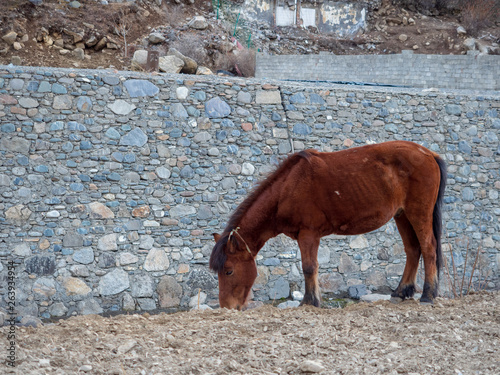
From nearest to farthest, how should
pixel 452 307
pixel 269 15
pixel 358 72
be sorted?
pixel 452 307 < pixel 358 72 < pixel 269 15

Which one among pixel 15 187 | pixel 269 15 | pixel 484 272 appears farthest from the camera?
pixel 269 15

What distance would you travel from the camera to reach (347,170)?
5.30 m

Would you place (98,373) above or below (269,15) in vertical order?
below

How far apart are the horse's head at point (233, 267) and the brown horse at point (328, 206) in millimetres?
10

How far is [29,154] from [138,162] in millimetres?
1560

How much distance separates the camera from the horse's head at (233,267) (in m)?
4.98

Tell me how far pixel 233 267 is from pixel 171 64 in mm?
7901

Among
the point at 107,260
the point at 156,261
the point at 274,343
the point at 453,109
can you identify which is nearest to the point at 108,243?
the point at 107,260

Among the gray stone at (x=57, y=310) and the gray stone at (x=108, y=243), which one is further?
the gray stone at (x=108, y=243)

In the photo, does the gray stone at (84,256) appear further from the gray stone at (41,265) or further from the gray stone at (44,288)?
the gray stone at (44,288)

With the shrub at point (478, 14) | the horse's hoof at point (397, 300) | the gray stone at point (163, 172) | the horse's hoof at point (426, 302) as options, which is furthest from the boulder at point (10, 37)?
the shrub at point (478, 14)

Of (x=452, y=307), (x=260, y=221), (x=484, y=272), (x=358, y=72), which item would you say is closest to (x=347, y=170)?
(x=260, y=221)

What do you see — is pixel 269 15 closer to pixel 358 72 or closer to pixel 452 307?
pixel 358 72

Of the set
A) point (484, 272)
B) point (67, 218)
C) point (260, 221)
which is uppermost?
point (260, 221)
